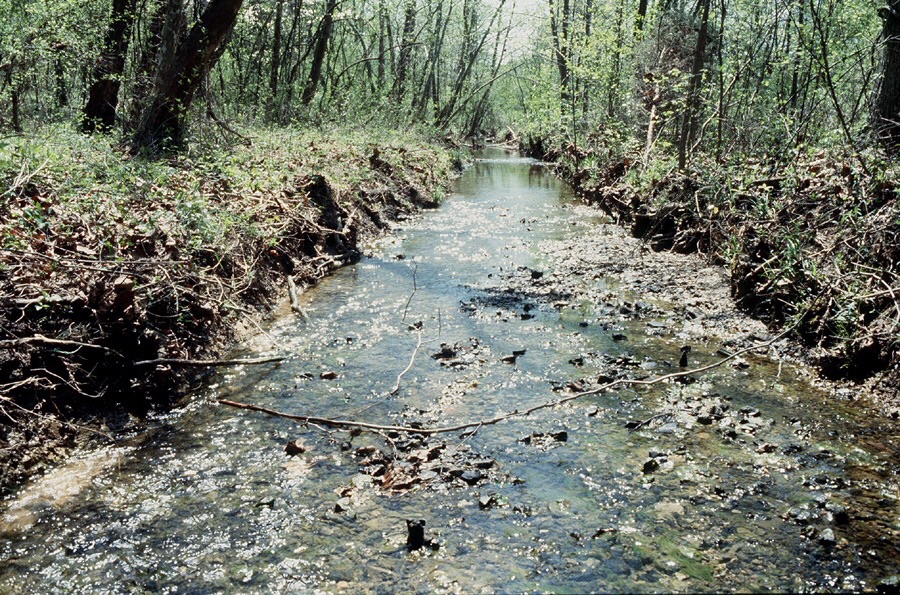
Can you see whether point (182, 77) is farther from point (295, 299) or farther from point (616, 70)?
point (616, 70)

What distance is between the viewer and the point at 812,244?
7.48m

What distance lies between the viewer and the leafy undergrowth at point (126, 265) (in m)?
5.03

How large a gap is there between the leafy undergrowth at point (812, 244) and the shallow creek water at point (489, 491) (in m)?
0.72

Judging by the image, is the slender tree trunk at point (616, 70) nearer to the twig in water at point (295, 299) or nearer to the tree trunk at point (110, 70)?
the tree trunk at point (110, 70)

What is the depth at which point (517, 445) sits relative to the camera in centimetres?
520

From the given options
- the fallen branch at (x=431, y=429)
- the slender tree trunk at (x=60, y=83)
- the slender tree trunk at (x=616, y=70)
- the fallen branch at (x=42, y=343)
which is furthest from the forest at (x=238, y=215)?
the slender tree trunk at (x=616, y=70)

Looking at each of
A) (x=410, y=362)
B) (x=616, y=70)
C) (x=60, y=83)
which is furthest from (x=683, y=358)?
(x=616, y=70)

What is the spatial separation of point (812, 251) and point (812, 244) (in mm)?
170

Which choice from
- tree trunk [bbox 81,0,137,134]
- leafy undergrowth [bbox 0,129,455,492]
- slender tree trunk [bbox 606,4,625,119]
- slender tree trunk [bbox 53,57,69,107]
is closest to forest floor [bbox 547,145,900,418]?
leafy undergrowth [bbox 0,129,455,492]

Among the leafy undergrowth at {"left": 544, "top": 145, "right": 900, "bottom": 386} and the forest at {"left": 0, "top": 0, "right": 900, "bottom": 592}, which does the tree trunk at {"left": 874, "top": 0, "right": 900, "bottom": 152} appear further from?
the leafy undergrowth at {"left": 544, "top": 145, "right": 900, "bottom": 386}

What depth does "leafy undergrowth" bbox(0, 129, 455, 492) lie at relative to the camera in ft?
16.5

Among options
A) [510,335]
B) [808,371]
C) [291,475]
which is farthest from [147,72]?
[808,371]

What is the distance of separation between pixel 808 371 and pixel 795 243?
5.92 ft

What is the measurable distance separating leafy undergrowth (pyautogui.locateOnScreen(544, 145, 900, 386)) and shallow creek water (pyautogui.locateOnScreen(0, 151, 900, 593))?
28.3 inches
